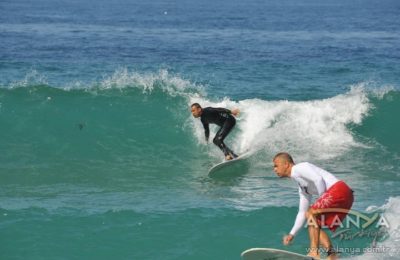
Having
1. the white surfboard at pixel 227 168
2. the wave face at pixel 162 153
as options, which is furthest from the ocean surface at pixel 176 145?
the white surfboard at pixel 227 168

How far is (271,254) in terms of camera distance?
7289mm

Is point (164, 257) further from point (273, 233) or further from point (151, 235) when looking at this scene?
point (273, 233)

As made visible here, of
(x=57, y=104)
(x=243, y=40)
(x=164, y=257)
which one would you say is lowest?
(x=164, y=257)

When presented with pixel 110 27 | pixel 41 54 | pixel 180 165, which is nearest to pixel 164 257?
pixel 180 165

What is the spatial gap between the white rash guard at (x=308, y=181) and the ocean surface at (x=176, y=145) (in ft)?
4.18

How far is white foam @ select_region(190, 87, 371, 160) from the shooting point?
15.3m

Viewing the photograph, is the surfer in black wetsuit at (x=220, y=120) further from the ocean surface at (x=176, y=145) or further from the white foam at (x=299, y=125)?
the white foam at (x=299, y=125)

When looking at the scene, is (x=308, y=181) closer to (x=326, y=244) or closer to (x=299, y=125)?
(x=326, y=244)

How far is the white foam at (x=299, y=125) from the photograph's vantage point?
50.3 feet

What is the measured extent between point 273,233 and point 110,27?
38.5 meters

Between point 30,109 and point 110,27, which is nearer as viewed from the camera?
point 30,109

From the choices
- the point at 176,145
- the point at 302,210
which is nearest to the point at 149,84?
the point at 176,145

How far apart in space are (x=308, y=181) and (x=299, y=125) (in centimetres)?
948

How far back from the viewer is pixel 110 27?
46.0 meters
